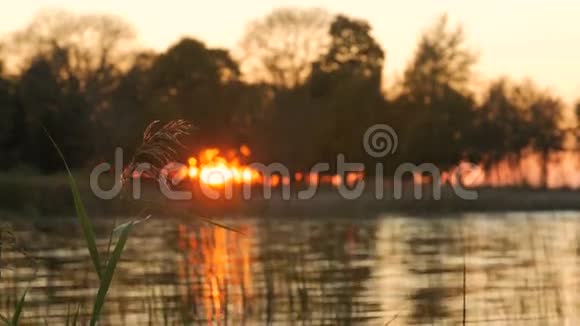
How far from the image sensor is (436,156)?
5575 cm

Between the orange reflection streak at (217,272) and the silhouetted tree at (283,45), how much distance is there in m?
26.8

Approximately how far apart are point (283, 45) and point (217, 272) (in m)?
38.3

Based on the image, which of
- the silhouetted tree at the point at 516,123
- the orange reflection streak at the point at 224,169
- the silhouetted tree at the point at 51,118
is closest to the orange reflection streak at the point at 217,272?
the orange reflection streak at the point at 224,169

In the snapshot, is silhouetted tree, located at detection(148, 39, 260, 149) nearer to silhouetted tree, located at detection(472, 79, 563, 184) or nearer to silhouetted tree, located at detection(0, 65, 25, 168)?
silhouetted tree, located at detection(0, 65, 25, 168)

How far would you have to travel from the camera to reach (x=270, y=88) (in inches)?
2185

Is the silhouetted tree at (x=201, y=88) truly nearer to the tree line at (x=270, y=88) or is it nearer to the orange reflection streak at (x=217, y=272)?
the tree line at (x=270, y=88)

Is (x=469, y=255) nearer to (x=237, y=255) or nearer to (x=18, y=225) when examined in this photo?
(x=237, y=255)

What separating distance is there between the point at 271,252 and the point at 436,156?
115 ft

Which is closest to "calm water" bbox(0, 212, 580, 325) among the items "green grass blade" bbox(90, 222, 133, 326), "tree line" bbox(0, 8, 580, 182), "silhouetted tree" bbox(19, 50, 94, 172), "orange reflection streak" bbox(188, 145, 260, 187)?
"green grass blade" bbox(90, 222, 133, 326)

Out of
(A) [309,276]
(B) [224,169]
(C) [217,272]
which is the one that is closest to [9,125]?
(B) [224,169]

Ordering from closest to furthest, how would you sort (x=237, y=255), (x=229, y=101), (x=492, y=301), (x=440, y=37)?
1. (x=492, y=301)
2. (x=237, y=255)
3. (x=229, y=101)
4. (x=440, y=37)

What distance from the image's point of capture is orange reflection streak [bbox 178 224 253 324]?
41.4 feet

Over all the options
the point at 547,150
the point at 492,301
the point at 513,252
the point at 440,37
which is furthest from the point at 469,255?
the point at 547,150

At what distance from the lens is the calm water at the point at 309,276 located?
38.7ft
